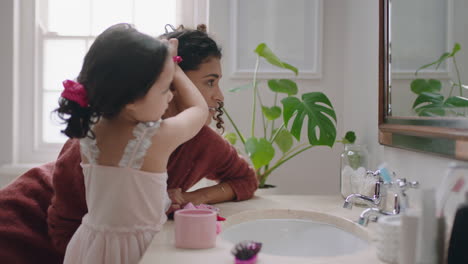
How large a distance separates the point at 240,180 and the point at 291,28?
0.77 metres

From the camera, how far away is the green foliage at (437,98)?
878mm

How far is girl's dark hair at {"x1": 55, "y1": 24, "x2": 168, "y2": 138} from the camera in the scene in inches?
33.8

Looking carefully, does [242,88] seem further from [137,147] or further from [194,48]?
[137,147]

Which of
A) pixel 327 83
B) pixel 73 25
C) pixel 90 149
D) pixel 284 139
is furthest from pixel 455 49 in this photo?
pixel 73 25

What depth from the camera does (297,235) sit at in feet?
3.76

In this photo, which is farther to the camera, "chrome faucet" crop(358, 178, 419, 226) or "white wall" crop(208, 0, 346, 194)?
"white wall" crop(208, 0, 346, 194)

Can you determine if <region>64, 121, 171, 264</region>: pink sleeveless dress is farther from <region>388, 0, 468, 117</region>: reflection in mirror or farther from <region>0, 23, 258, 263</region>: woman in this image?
<region>388, 0, 468, 117</region>: reflection in mirror

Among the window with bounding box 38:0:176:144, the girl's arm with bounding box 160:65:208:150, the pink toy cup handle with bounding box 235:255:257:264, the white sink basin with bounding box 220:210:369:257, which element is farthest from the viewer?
the window with bounding box 38:0:176:144

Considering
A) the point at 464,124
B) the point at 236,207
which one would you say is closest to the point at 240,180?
the point at 236,207

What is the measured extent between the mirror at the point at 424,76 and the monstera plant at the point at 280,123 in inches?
9.4

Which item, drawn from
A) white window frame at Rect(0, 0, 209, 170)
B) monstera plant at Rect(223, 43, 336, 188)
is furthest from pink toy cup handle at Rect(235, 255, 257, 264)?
white window frame at Rect(0, 0, 209, 170)

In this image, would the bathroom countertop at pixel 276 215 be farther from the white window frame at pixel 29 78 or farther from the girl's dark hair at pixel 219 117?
the white window frame at pixel 29 78

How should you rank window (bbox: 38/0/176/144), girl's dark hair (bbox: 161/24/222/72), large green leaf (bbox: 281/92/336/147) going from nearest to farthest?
girl's dark hair (bbox: 161/24/222/72) → large green leaf (bbox: 281/92/336/147) → window (bbox: 38/0/176/144)

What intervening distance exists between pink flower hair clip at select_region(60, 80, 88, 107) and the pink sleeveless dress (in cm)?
10
